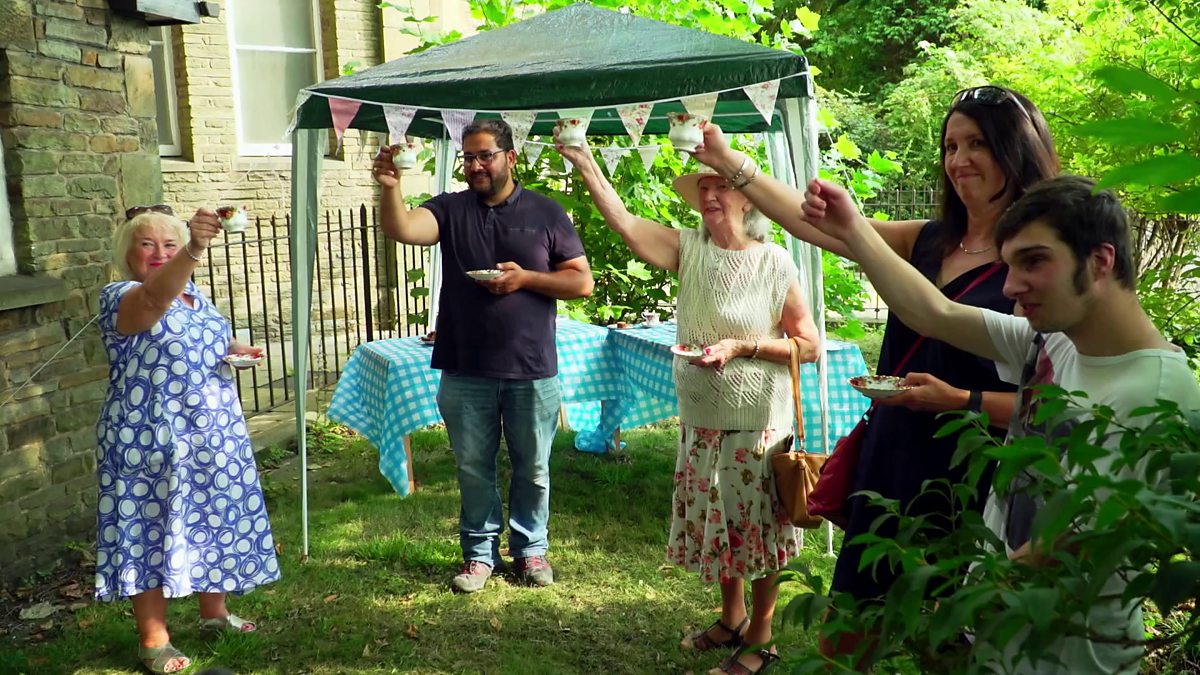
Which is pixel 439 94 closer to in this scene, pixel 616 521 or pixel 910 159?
pixel 616 521

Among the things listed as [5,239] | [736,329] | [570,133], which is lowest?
[736,329]

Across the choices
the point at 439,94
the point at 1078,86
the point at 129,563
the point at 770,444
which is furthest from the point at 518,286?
the point at 1078,86

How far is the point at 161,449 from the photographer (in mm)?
3303

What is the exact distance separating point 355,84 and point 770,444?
7.62 feet

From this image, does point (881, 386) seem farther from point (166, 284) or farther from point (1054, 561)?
point (166, 284)

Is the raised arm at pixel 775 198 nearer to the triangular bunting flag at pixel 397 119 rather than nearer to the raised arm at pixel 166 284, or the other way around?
the raised arm at pixel 166 284

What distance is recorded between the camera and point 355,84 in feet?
13.3

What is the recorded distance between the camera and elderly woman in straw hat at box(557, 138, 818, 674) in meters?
3.27

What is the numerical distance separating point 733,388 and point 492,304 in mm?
1154

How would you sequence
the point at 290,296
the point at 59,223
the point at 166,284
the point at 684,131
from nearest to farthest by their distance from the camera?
the point at 166,284
the point at 684,131
the point at 59,223
the point at 290,296

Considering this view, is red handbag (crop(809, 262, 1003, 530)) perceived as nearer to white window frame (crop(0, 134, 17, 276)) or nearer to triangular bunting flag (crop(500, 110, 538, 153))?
triangular bunting flag (crop(500, 110, 538, 153))

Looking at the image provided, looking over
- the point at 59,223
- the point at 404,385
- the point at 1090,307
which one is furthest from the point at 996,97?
the point at 59,223

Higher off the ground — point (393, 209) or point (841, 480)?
point (393, 209)

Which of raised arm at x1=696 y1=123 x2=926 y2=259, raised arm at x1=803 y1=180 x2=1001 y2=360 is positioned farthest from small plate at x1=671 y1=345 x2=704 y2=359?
raised arm at x1=803 y1=180 x2=1001 y2=360
